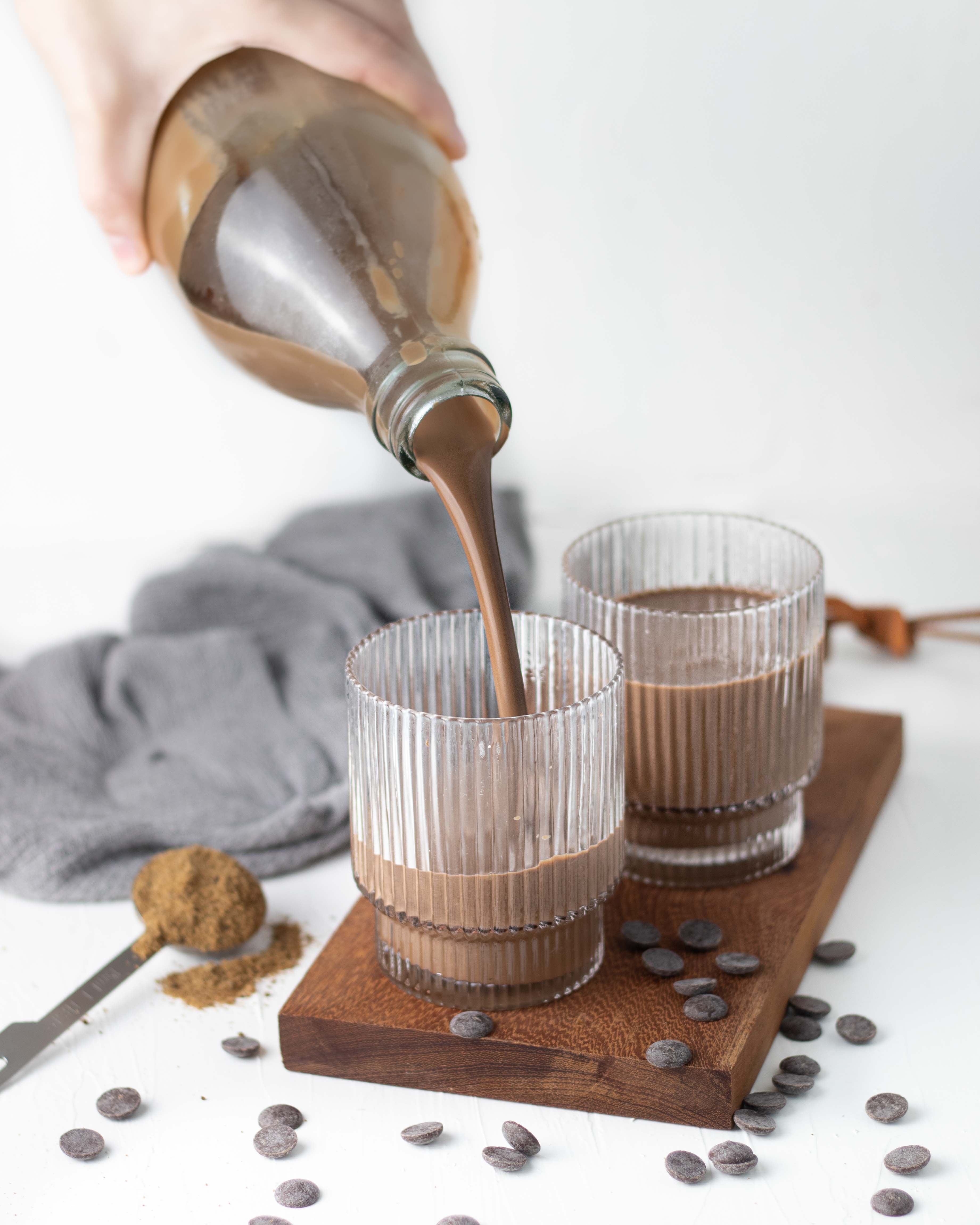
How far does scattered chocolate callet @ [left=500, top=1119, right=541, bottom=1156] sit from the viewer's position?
31.4 inches

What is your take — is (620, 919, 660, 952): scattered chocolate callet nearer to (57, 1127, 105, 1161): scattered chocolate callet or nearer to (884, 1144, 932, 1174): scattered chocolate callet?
(884, 1144, 932, 1174): scattered chocolate callet

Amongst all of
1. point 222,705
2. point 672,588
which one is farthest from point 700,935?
point 222,705

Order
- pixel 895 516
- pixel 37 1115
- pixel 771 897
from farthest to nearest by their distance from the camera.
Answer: pixel 895 516 → pixel 771 897 → pixel 37 1115

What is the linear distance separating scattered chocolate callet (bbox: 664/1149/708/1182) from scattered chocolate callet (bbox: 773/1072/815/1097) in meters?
0.07

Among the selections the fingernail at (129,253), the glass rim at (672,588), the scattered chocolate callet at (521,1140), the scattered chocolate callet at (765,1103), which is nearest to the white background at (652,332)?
the glass rim at (672,588)

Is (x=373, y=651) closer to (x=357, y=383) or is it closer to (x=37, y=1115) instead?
(x=357, y=383)

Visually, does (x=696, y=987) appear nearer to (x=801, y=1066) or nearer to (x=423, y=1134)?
(x=801, y=1066)

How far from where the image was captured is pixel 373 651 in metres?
0.89

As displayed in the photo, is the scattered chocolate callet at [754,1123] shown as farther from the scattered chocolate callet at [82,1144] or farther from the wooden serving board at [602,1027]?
the scattered chocolate callet at [82,1144]

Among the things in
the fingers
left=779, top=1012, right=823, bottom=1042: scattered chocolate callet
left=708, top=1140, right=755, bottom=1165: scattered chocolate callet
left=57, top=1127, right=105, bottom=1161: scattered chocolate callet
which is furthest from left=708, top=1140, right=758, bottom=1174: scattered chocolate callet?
the fingers

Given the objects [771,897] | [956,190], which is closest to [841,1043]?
[771,897]

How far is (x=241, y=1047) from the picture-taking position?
888mm

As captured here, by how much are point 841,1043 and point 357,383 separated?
478mm

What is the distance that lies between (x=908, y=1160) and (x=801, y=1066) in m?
0.09
